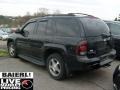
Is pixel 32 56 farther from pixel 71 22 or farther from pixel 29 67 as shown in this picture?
pixel 71 22

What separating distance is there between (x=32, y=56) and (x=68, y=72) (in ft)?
6.27

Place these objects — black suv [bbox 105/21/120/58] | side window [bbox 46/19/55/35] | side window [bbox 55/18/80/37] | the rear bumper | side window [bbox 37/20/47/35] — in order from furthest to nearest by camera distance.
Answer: black suv [bbox 105/21/120/58] < side window [bbox 37/20/47/35] < side window [bbox 46/19/55/35] < side window [bbox 55/18/80/37] < the rear bumper

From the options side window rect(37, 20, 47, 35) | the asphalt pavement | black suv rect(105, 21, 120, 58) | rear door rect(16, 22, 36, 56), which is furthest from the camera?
black suv rect(105, 21, 120, 58)

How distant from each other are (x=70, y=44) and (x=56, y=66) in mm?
866

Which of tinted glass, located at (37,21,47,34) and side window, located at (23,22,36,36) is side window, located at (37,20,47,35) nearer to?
tinted glass, located at (37,21,47,34)

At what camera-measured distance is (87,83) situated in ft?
17.7

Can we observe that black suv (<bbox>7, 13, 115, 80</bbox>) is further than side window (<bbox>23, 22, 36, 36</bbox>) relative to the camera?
No

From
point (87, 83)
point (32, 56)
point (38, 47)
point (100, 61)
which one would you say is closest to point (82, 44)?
point (100, 61)

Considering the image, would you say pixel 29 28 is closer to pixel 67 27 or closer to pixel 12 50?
pixel 12 50

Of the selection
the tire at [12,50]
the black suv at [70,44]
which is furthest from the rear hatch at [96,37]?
the tire at [12,50]

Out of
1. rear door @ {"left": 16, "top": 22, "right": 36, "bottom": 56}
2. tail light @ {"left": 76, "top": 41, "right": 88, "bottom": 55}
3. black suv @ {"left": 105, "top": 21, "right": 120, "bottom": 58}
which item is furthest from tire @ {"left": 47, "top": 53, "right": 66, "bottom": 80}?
black suv @ {"left": 105, "top": 21, "right": 120, "bottom": 58}

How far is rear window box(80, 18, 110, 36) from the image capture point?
525 cm

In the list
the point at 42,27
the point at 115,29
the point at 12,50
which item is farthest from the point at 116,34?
the point at 12,50

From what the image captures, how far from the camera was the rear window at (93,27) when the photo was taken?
5.25m
